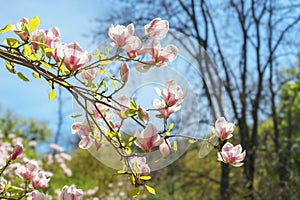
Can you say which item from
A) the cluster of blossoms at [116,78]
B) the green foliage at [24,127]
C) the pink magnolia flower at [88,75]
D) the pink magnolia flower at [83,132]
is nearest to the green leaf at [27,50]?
the cluster of blossoms at [116,78]

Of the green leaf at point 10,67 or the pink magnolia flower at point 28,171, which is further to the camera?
the pink magnolia flower at point 28,171

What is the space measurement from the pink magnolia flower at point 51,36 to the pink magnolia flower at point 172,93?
1.04 ft

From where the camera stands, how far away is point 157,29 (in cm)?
117

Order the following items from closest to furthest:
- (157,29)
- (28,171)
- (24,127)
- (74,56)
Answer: (74,56) → (157,29) → (28,171) → (24,127)

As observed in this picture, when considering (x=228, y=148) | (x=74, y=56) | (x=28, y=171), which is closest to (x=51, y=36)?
(x=74, y=56)

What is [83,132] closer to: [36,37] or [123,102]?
[123,102]

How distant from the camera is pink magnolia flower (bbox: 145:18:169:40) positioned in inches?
45.9

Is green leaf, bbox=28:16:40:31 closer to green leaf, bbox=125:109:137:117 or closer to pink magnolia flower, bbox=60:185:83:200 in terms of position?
green leaf, bbox=125:109:137:117

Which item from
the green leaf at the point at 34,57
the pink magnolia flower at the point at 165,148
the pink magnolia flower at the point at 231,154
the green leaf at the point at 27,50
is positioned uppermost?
the green leaf at the point at 27,50

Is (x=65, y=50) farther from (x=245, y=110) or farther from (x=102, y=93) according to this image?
(x=245, y=110)

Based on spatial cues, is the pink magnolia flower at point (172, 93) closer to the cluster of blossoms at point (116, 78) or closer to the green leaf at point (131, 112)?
the cluster of blossoms at point (116, 78)

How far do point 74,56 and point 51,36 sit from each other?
14 centimetres

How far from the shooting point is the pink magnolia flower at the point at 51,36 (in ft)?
3.79

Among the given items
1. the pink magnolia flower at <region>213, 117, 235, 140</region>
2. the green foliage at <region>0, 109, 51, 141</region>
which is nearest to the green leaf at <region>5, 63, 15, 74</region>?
the pink magnolia flower at <region>213, 117, 235, 140</region>
